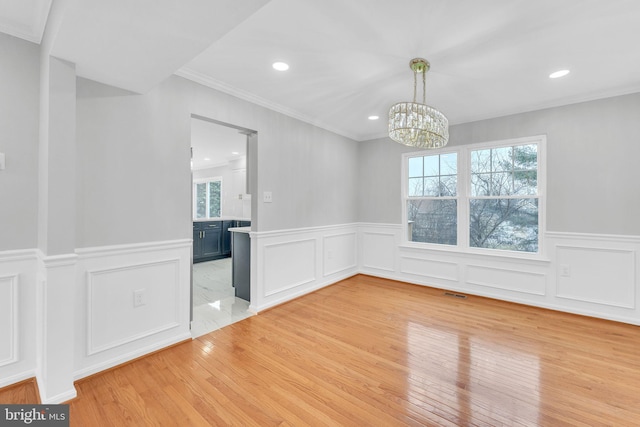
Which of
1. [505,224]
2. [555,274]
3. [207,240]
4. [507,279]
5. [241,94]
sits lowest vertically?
[507,279]

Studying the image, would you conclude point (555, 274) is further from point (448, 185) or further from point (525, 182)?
point (448, 185)

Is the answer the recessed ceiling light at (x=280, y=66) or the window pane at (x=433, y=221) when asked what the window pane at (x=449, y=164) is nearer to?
the window pane at (x=433, y=221)

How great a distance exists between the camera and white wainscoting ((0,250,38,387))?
1851 mm

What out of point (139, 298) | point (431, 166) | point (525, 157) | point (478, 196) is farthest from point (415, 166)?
point (139, 298)

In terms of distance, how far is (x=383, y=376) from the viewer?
207 centimetres

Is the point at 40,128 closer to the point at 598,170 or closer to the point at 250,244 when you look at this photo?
the point at 250,244

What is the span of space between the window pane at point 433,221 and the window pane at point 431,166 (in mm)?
447

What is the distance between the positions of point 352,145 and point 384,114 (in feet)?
3.86

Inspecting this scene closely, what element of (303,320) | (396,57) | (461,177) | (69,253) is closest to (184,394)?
(69,253)

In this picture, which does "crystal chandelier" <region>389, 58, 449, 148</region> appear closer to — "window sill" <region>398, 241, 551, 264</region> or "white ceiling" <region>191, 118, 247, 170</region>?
"window sill" <region>398, 241, 551, 264</region>

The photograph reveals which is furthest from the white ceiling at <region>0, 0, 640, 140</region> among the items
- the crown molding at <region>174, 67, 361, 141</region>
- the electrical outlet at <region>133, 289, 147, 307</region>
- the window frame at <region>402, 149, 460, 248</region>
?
the electrical outlet at <region>133, 289, 147, 307</region>

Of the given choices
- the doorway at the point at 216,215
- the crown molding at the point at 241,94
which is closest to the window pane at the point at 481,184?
the crown molding at the point at 241,94

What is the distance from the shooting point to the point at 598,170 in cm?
316

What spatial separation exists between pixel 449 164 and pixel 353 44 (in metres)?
2.75
